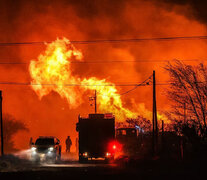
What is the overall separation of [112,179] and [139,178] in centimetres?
138

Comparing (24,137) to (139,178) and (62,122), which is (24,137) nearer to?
(62,122)

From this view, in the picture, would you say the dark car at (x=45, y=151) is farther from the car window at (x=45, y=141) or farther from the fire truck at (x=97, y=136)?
the fire truck at (x=97, y=136)

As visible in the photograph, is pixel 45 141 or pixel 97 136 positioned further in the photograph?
pixel 45 141

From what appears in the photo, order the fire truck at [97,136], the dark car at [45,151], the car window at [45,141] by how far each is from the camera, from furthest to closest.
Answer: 1. the car window at [45,141]
2. the dark car at [45,151]
3. the fire truck at [97,136]

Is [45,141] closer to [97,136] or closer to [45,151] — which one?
[45,151]

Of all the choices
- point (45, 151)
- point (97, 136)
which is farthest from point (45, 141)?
point (97, 136)

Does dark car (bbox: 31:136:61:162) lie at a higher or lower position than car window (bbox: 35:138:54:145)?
lower

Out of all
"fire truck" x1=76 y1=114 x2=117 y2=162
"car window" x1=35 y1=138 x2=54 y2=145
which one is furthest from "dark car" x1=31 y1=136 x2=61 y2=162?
"fire truck" x1=76 y1=114 x2=117 y2=162

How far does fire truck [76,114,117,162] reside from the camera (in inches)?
1378

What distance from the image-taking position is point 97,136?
115 feet

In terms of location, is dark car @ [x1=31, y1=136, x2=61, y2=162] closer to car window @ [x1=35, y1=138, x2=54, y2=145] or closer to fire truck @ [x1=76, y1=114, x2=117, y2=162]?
car window @ [x1=35, y1=138, x2=54, y2=145]

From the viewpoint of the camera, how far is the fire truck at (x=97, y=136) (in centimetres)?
3500

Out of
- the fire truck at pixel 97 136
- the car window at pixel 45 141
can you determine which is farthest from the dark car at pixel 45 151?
the fire truck at pixel 97 136

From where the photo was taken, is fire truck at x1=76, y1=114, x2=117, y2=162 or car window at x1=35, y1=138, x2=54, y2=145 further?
car window at x1=35, y1=138, x2=54, y2=145
